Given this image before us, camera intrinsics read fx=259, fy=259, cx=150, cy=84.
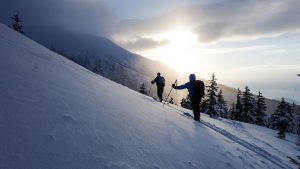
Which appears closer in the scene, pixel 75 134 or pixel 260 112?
pixel 75 134

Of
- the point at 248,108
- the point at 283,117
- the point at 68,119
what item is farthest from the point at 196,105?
the point at 248,108

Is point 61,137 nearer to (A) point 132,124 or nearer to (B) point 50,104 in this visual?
(B) point 50,104

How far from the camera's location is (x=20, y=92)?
5828 mm

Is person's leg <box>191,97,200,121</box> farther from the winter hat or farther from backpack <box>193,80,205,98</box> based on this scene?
the winter hat

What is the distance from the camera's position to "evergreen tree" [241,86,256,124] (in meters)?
60.6

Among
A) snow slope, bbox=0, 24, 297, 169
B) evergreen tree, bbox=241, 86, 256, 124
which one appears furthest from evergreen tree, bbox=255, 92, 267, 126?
snow slope, bbox=0, 24, 297, 169

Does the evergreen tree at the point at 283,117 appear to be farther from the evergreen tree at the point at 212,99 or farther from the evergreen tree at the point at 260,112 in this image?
the evergreen tree at the point at 212,99

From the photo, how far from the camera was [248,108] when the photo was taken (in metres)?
60.8

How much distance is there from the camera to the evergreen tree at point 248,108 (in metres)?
60.6

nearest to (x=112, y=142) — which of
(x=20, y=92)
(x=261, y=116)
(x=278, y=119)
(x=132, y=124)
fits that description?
(x=132, y=124)

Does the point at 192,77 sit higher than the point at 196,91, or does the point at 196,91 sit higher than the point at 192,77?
the point at 192,77

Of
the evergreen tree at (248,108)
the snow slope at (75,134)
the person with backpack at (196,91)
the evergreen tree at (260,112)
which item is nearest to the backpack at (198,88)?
the person with backpack at (196,91)

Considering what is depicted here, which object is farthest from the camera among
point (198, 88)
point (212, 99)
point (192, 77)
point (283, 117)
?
point (283, 117)

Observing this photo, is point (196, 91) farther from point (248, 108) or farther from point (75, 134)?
point (248, 108)
